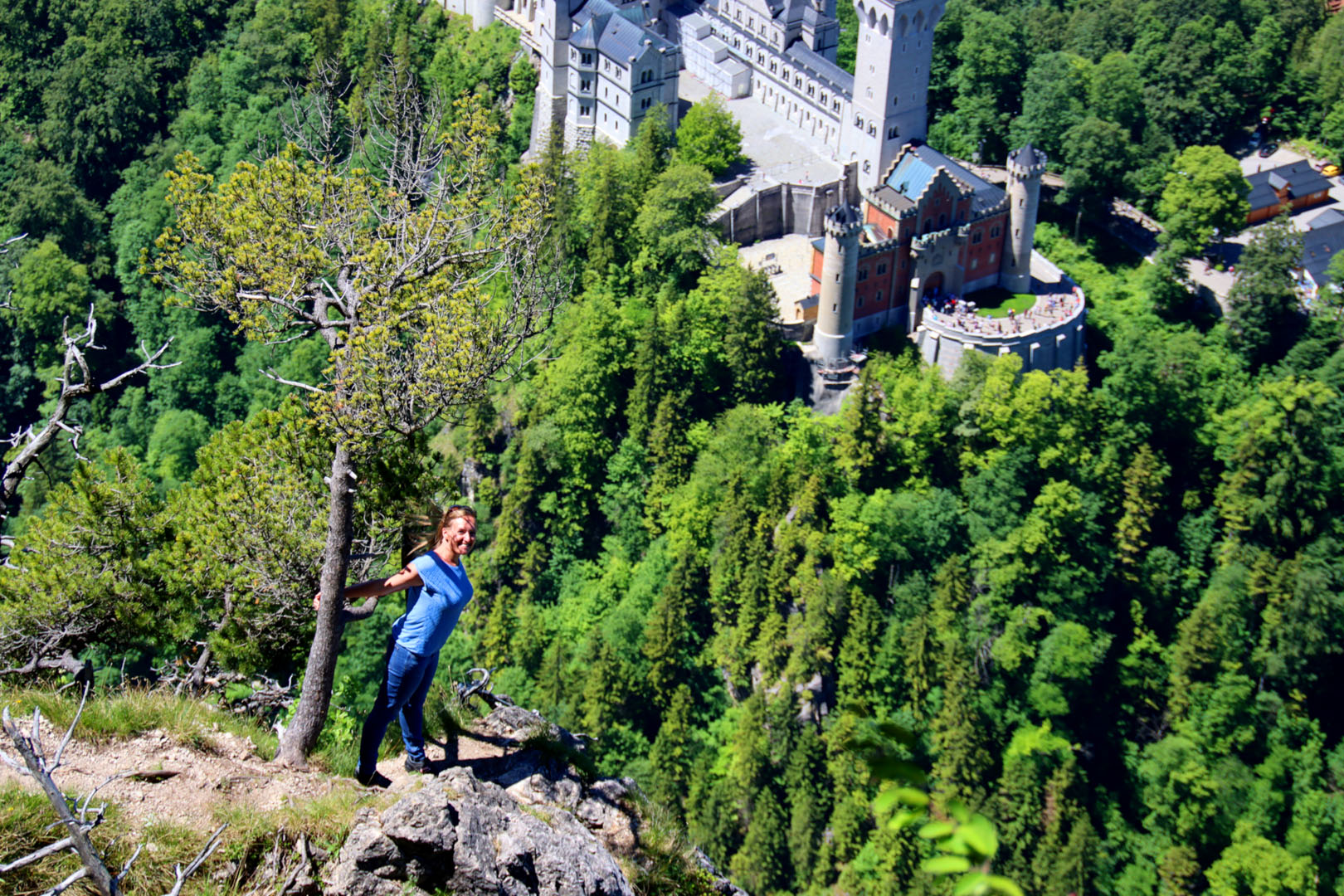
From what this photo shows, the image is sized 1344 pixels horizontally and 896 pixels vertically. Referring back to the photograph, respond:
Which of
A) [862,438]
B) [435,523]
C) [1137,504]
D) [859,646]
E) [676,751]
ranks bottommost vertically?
[676,751]

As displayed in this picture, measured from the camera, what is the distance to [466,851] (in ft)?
51.7

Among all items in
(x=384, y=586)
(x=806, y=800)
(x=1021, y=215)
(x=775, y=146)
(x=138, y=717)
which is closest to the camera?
(x=384, y=586)

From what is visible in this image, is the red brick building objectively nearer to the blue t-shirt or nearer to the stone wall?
the stone wall

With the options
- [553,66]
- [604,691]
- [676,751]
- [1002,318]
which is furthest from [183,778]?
[553,66]

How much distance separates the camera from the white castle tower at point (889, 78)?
61625 mm

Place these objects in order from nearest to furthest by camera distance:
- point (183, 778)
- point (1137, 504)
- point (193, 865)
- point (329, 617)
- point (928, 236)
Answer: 1. point (193, 865)
2. point (183, 778)
3. point (329, 617)
4. point (1137, 504)
5. point (928, 236)

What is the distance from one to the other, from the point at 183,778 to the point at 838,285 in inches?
1726

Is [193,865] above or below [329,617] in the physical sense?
above

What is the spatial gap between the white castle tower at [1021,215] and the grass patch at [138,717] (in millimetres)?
48419

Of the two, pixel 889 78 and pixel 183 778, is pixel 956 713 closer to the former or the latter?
pixel 889 78

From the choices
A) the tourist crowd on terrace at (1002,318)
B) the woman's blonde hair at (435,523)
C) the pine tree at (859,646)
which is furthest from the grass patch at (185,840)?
the tourist crowd on terrace at (1002,318)

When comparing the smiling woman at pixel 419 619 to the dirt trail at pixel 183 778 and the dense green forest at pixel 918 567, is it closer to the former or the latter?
the dirt trail at pixel 183 778

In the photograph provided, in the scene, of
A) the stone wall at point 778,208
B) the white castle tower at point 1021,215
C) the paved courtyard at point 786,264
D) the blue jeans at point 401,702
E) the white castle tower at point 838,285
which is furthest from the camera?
the stone wall at point 778,208

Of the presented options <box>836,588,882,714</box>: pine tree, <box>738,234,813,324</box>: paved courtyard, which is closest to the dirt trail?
<box>836,588,882,714</box>: pine tree
